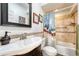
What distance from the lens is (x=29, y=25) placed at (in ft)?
5.32

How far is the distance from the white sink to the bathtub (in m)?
0.24

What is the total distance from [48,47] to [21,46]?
1.07 feet

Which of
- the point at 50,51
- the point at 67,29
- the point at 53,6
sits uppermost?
the point at 53,6

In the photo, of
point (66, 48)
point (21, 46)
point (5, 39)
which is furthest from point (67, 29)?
point (5, 39)

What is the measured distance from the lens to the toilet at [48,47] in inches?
63.4

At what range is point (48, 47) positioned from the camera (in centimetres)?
161

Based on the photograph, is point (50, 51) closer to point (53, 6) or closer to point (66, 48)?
point (66, 48)

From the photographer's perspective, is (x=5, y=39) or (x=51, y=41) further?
(x=51, y=41)

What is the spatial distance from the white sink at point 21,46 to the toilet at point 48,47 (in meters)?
0.06

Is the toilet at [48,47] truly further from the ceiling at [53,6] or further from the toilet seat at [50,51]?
the ceiling at [53,6]

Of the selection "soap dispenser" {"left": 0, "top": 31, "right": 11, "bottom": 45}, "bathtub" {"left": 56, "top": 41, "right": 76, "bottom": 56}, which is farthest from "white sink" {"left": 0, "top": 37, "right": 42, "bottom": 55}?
"bathtub" {"left": 56, "top": 41, "right": 76, "bottom": 56}

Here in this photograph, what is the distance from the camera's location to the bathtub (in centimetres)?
161

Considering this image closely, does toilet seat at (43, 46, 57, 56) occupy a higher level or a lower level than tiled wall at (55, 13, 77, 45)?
lower

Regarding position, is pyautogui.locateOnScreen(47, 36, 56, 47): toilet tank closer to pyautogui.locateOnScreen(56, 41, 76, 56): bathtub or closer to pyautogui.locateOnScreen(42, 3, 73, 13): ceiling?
pyautogui.locateOnScreen(56, 41, 76, 56): bathtub
